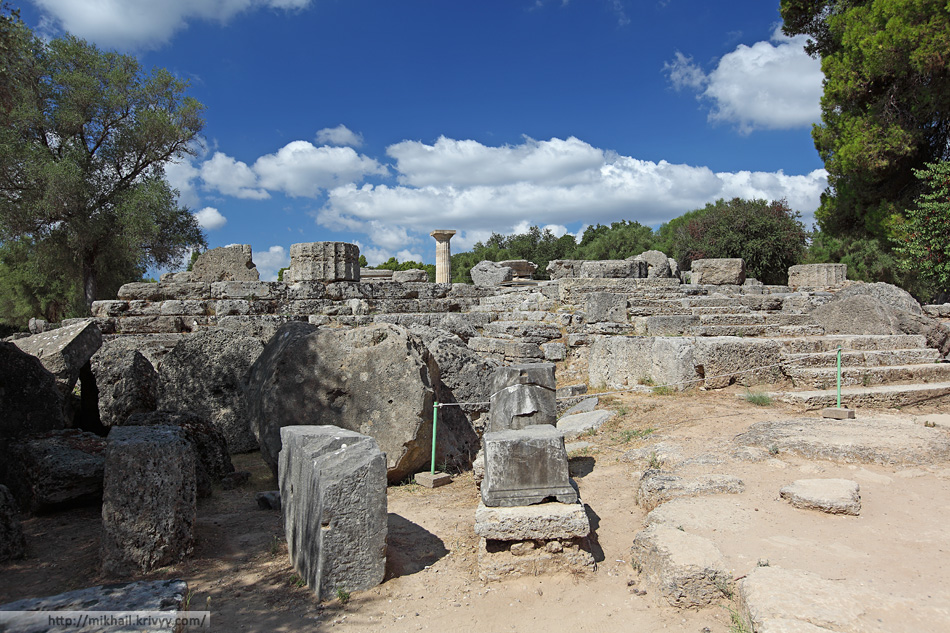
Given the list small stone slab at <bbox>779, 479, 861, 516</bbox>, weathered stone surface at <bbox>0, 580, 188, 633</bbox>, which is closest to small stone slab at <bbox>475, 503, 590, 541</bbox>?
small stone slab at <bbox>779, 479, 861, 516</bbox>

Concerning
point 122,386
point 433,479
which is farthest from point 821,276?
point 122,386

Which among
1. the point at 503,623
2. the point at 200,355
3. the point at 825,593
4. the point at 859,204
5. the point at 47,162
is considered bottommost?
the point at 503,623

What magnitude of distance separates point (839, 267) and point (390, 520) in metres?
16.3

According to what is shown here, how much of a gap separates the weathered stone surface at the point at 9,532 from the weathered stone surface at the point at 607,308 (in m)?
7.97

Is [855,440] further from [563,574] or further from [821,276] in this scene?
[821,276]

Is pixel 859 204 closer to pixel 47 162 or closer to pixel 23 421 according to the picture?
pixel 23 421

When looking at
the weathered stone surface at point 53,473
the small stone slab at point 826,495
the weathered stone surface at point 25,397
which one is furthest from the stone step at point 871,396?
the weathered stone surface at point 25,397

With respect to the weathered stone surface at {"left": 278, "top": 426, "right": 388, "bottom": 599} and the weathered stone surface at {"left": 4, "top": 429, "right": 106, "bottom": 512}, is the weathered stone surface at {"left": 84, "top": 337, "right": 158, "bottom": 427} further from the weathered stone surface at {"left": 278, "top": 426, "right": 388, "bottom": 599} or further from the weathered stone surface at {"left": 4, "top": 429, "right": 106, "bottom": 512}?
the weathered stone surface at {"left": 278, "top": 426, "right": 388, "bottom": 599}

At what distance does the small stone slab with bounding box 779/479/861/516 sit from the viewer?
365cm

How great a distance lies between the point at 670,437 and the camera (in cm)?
559

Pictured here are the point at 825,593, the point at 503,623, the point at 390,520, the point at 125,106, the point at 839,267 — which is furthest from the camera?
the point at 125,106

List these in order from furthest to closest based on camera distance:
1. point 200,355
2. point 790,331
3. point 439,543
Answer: point 790,331
point 200,355
point 439,543

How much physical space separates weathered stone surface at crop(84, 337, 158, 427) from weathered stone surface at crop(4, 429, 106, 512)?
1.42 m

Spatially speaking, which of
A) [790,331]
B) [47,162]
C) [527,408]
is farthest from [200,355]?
[47,162]
